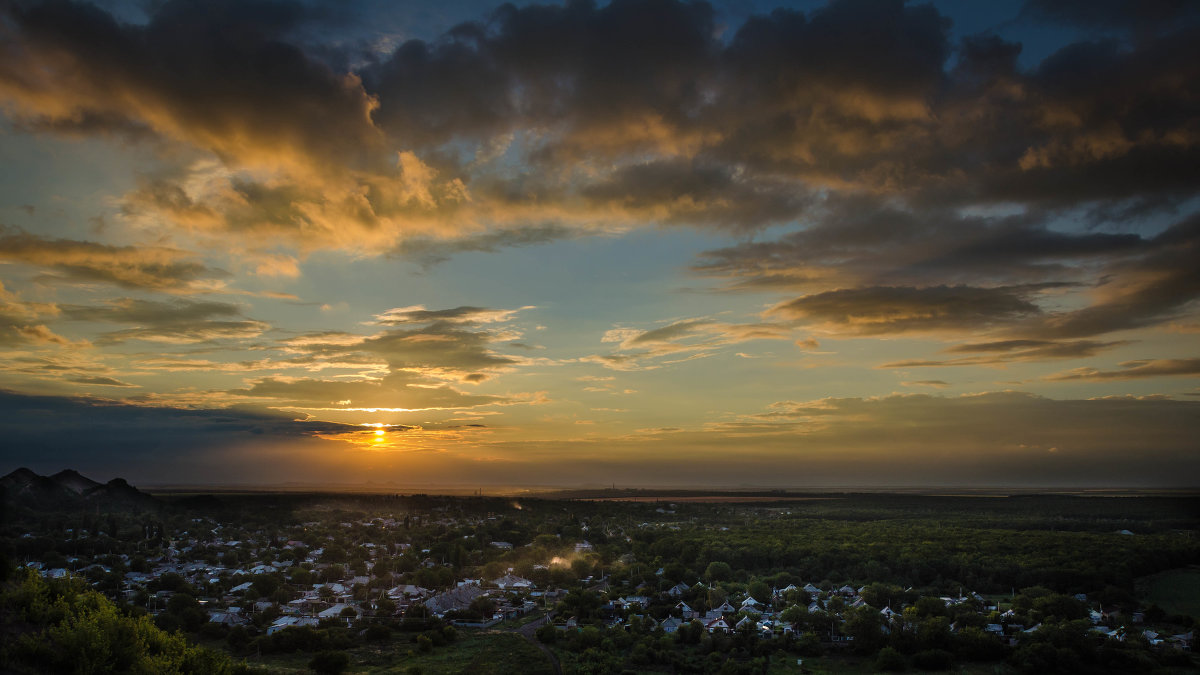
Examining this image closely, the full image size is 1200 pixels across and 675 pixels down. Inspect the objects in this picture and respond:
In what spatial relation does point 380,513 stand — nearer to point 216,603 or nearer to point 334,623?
point 216,603

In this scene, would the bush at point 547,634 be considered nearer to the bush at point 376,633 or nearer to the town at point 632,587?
the town at point 632,587

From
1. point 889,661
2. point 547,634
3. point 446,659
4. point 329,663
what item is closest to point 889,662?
point 889,661

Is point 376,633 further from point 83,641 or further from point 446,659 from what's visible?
point 83,641

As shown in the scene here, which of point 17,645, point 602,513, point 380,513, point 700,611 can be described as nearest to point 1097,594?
point 700,611

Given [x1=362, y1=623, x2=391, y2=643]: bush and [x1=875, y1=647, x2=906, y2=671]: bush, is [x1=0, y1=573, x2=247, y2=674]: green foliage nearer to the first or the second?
[x1=362, y1=623, x2=391, y2=643]: bush

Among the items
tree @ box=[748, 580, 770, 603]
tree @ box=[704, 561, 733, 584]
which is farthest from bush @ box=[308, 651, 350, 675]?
tree @ box=[704, 561, 733, 584]

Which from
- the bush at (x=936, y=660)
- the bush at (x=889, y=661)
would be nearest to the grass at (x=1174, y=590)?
the bush at (x=936, y=660)
